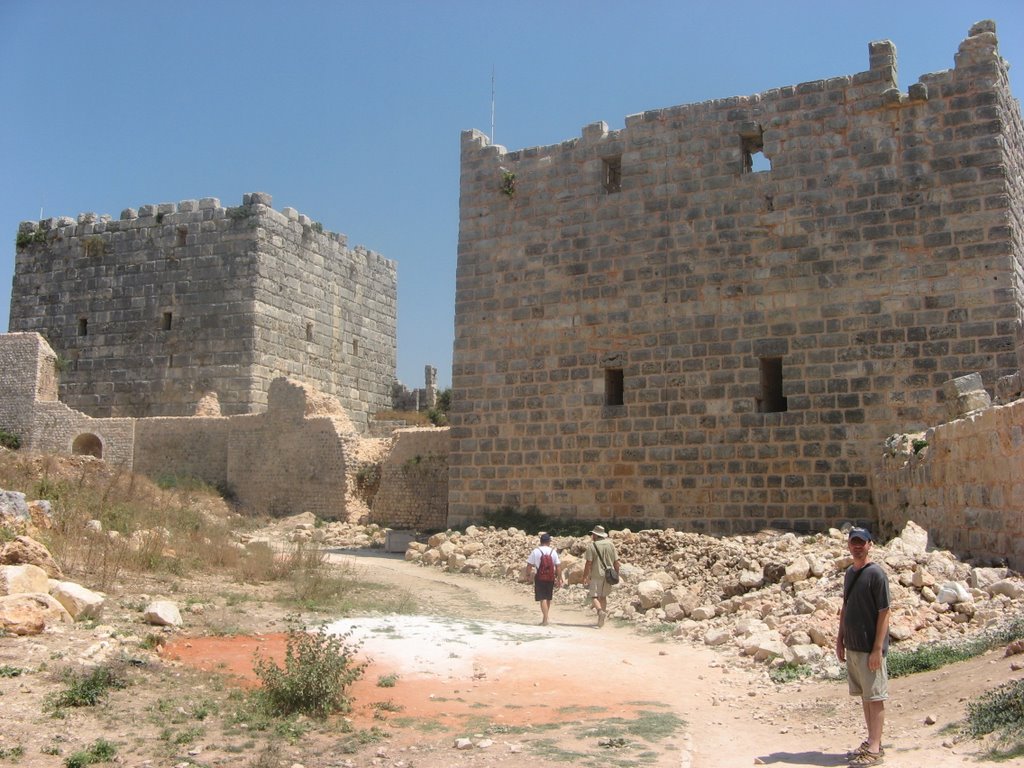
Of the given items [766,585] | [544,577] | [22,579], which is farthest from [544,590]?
[22,579]

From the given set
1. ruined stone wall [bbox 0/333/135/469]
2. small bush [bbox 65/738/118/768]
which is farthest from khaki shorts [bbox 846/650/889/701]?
ruined stone wall [bbox 0/333/135/469]

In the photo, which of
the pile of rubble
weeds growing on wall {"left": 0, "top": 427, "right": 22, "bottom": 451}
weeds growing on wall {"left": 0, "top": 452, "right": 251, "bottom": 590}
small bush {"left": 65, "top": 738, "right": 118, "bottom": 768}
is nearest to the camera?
small bush {"left": 65, "top": 738, "right": 118, "bottom": 768}

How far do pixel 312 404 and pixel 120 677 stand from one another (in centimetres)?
1478

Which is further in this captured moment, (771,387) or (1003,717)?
(771,387)

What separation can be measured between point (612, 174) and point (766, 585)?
25.7 feet

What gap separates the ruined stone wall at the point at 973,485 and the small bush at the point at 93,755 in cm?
630

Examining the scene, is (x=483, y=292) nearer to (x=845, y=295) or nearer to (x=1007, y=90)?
(x=845, y=295)

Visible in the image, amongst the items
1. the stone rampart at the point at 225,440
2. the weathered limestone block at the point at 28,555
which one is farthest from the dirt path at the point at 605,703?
the stone rampart at the point at 225,440

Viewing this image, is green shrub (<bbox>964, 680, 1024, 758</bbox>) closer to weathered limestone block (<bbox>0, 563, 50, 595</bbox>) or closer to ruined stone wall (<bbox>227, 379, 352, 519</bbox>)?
weathered limestone block (<bbox>0, 563, 50, 595</bbox>)

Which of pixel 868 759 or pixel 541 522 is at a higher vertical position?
pixel 541 522

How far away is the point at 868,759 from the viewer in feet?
15.5

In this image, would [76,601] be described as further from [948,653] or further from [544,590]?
[948,653]

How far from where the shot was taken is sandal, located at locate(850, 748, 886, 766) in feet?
15.5

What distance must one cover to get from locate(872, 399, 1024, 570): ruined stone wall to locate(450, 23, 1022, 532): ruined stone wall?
98.8 inches
